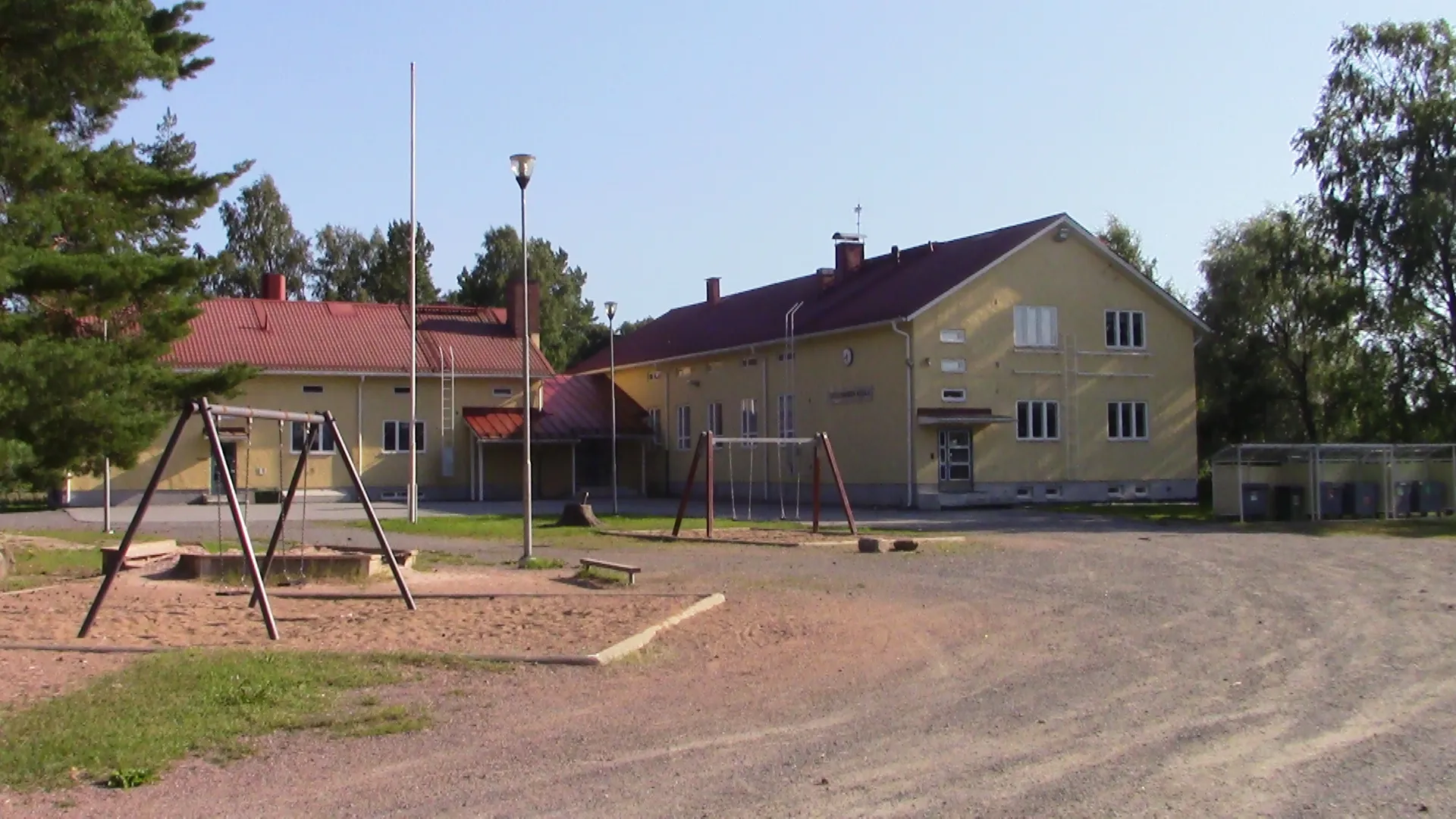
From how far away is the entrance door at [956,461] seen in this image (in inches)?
1537

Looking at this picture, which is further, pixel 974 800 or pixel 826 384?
pixel 826 384

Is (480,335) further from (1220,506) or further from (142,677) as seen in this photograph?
(142,677)

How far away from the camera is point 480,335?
49906 millimetres

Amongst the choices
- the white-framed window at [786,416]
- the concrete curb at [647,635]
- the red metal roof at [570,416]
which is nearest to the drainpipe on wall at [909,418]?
the white-framed window at [786,416]

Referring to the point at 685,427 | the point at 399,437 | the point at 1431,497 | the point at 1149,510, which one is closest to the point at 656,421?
the point at 685,427

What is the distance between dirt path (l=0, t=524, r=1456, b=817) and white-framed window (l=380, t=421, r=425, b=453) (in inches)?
1279

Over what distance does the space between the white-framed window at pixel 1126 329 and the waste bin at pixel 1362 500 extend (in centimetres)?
1018

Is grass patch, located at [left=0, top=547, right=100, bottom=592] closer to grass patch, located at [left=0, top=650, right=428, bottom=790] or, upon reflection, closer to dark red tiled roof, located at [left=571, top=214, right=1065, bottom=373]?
grass patch, located at [left=0, top=650, right=428, bottom=790]

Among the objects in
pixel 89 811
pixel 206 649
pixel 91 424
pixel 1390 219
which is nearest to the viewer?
pixel 89 811

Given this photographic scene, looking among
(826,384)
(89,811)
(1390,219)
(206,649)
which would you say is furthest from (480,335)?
(89,811)

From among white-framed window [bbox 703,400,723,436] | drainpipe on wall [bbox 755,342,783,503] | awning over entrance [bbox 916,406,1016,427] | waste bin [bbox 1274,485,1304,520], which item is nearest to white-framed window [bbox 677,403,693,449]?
white-framed window [bbox 703,400,723,436]

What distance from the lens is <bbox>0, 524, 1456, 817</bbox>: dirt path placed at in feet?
23.2

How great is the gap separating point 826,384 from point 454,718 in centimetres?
3386

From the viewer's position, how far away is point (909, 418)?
3838 centimetres
